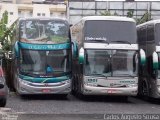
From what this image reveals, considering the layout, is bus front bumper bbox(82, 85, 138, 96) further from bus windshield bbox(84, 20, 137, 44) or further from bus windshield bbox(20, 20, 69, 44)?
bus windshield bbox(20, 20, 69, 44)

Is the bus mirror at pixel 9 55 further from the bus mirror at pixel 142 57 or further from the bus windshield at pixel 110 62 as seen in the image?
the bus mirror at pixel 142 57

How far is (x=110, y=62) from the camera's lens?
2289cm

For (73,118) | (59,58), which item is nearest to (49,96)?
(59,58)

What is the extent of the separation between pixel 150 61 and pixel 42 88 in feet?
16.1

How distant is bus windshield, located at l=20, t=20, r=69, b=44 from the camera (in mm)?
23875

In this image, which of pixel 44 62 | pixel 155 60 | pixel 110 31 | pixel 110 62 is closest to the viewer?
pixel 155 60

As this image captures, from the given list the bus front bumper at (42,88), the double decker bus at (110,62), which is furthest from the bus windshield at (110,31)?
the bus front bumper at (42,88)

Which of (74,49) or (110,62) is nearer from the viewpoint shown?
(110,62)

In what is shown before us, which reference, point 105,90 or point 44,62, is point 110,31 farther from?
point 44,62

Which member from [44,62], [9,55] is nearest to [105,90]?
[44,62]

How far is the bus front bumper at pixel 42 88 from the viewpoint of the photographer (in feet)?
77.0

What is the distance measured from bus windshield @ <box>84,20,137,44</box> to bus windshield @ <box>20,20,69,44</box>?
1.38 meters

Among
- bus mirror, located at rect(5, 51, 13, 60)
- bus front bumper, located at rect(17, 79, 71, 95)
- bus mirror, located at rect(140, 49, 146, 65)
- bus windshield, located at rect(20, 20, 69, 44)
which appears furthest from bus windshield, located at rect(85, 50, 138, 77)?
bus mirror, located at rect(5, 51, 13, 60)

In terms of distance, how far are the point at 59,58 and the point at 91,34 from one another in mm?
1963
